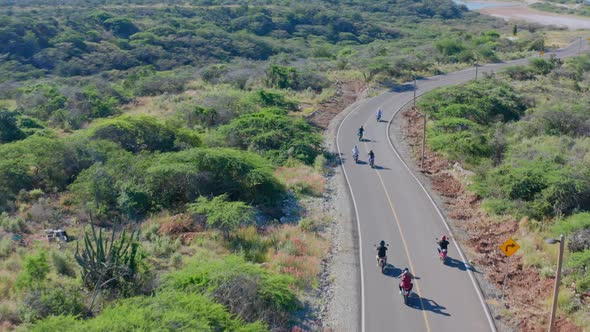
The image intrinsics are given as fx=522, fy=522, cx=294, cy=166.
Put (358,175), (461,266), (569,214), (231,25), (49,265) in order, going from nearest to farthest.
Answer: (49,265) → (461,266) → (569,214) → (358,175) → (231,25)

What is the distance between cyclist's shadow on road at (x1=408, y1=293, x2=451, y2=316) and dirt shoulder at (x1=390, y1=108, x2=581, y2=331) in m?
1.86

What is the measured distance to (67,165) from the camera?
2856cm

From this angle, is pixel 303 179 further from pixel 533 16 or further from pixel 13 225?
pixel 533 16

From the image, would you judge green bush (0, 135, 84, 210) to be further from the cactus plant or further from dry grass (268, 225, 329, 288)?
dry grass (268, 225, 329, 288)

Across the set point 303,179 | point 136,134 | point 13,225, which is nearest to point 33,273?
point 13,225

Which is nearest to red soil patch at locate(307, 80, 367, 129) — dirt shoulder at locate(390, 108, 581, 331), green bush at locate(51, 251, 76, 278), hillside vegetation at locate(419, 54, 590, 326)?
hillside vegetation at locate(419, 54, 590, 326)

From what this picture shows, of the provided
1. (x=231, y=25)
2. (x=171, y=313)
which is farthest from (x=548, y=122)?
(x=231, y=25)

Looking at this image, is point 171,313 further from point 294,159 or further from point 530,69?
point 530,69

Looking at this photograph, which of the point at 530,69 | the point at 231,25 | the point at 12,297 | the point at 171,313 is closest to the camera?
the point at 171,313

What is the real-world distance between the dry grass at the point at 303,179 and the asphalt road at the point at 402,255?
1.89m

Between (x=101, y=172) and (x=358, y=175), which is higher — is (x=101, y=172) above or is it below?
above

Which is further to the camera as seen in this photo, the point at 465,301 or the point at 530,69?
the point at 530,69

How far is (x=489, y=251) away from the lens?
75.6ft

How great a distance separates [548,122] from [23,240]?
123ft
